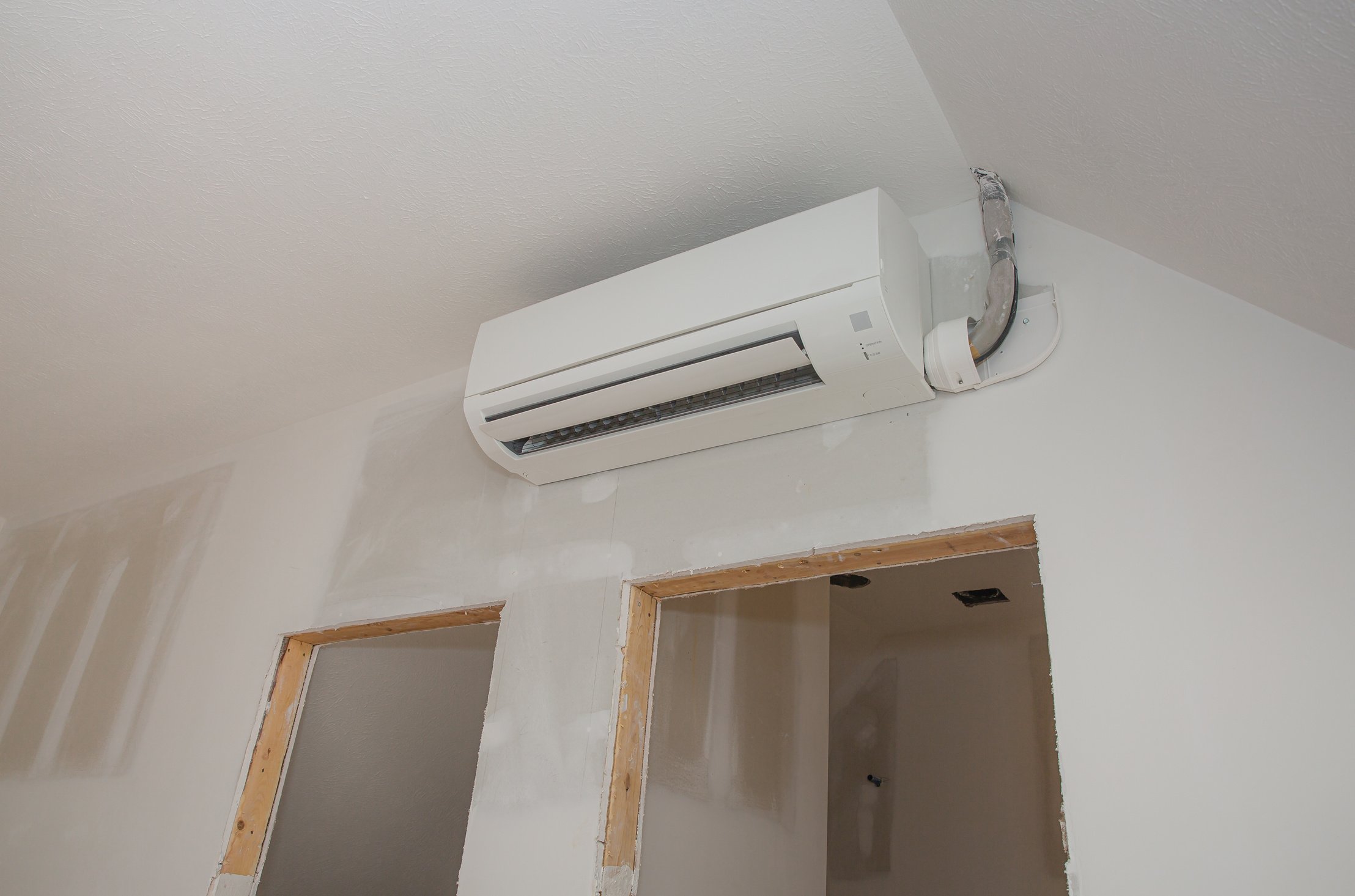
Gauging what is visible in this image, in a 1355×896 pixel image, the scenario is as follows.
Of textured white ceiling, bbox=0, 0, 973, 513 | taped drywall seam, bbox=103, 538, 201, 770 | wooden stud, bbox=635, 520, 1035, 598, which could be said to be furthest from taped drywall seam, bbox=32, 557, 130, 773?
wooden stud, bbox=635, 520, 1035, 598

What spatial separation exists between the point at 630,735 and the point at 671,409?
2.10 ft

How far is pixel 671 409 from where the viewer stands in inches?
64.6

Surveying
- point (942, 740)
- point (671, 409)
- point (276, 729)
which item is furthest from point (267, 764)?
point (942, 740)

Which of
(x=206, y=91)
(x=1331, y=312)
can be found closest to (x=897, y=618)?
(x=1331, y=312)

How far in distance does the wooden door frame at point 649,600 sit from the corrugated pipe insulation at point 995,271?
311mm

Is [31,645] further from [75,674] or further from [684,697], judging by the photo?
[684,697]

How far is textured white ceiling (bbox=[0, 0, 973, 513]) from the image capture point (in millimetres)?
1396

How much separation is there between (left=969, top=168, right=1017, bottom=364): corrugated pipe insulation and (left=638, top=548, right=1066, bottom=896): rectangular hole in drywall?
789 mm

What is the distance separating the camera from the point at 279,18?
1.40m

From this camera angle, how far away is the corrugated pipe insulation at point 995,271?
54.9 inches

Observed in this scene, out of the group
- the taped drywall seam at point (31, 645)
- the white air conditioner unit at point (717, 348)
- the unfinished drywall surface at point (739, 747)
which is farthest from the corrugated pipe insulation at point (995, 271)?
the taped drywall seam at point (31, 645)

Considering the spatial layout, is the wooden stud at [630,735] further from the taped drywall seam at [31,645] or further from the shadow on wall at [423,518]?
the taped drywall seam at [31,645]

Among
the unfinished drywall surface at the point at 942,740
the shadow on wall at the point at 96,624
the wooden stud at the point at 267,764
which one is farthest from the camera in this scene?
the unfinished drywall surface at the point at 942,740

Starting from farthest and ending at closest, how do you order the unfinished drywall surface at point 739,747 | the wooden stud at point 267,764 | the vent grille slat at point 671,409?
the wooden stud at point 267,764 < the unfinished drywall surface at point 739,747 < the vent grille slat at point 671,409
